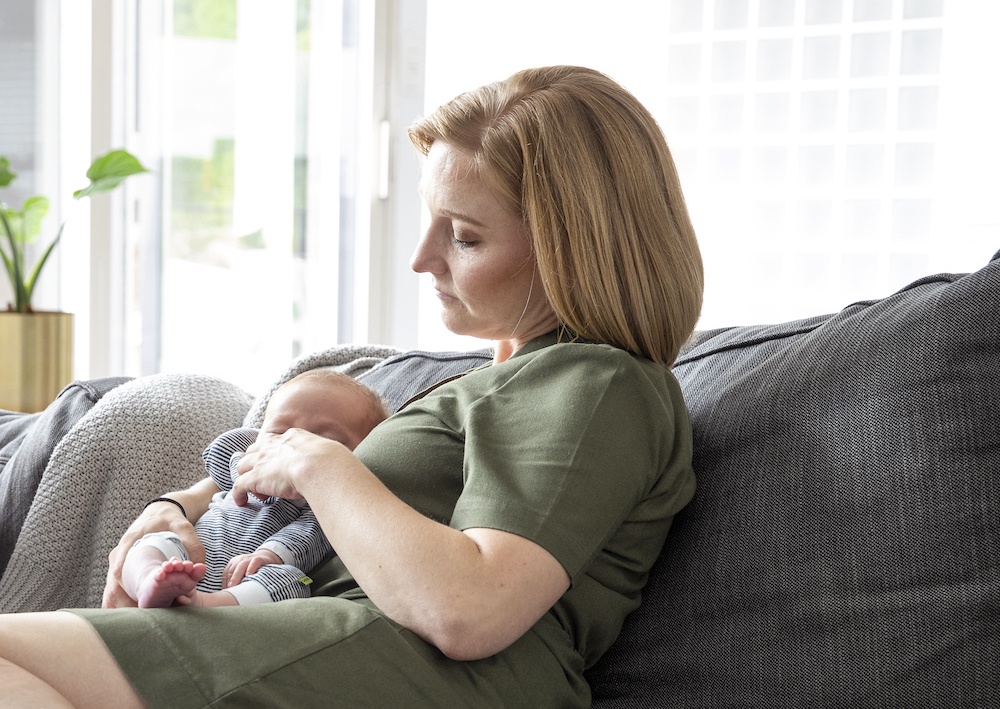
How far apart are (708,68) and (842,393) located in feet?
7.68

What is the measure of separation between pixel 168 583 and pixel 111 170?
1.67 m

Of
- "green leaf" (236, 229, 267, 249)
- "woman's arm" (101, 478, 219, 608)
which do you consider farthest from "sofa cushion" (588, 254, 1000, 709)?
"green leaf" (236, 229, 267, 249)

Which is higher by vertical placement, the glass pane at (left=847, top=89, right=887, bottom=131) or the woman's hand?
the glass pane at (left=847, top=89, right=887, bottom=131)

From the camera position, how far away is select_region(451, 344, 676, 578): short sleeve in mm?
819

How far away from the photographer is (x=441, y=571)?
0.78 m

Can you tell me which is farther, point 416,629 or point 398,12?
point 398,12

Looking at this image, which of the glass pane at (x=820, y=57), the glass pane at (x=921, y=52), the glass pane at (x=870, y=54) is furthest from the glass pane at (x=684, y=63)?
the glass pane at (x=921, y=52)

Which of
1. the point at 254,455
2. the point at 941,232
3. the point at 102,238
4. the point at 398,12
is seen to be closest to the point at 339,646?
the point at 254,455

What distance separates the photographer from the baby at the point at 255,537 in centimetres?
84

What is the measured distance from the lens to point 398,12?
3570mm

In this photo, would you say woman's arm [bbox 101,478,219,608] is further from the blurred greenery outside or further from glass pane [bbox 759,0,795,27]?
glass pane [bbox 759,0,795,27]

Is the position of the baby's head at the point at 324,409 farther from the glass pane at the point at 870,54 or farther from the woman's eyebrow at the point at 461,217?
the glass pane at the point at 870,54

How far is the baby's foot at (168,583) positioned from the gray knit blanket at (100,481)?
0.64 meters

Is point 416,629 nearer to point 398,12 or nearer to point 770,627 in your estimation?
point 770,627
